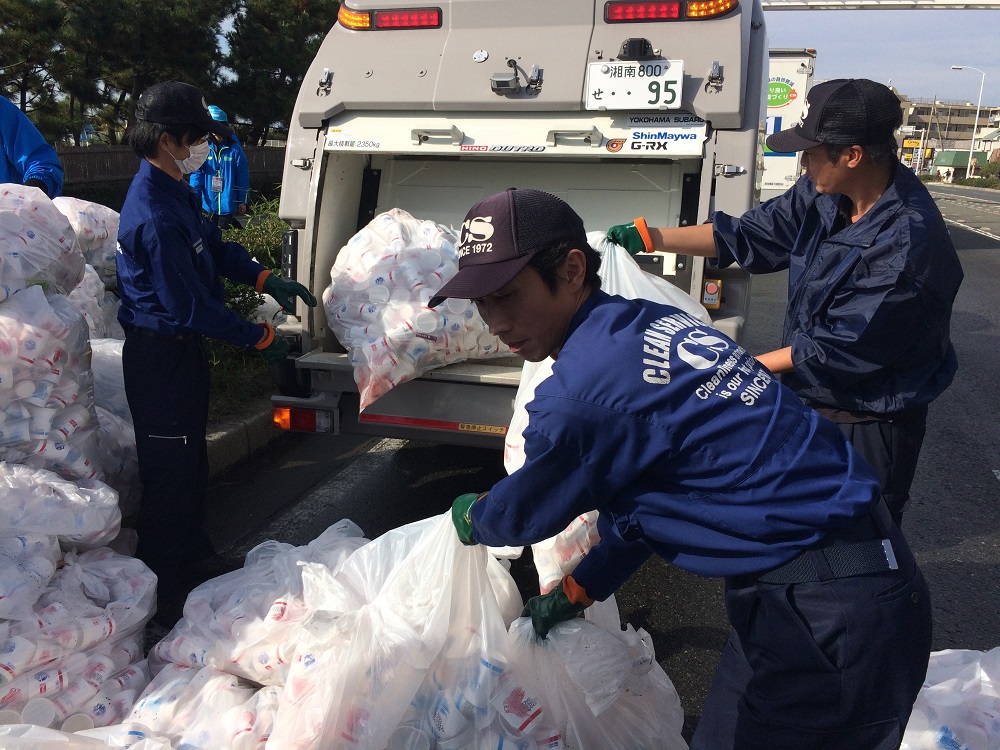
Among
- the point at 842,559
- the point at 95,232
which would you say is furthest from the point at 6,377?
the point at 842,559

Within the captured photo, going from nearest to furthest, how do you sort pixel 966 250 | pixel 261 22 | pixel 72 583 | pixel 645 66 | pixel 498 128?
pixel 72 583 < pixel 645 66 < pixel 498 128 < pixel 261 22 < pixel 966 250

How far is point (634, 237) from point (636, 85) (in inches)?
32.5

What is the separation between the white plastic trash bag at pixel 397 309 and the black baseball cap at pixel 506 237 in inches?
74.1

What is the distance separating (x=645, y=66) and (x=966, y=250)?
13.9 metres

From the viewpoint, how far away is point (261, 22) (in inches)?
447

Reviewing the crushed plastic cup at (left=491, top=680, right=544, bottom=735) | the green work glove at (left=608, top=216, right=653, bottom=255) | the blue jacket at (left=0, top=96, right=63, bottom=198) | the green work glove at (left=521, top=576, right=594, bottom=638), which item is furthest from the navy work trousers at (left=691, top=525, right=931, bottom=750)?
the blue jacket at (left=0, top=96, right=63, bottom=198)

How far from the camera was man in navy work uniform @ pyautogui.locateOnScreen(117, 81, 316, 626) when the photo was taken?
293 centimetres

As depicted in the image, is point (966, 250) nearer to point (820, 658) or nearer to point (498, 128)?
point (498, 128)

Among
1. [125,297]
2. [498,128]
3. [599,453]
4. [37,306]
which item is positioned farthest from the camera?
[498,128]

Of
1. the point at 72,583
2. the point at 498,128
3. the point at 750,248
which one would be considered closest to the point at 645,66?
the point at 498,128

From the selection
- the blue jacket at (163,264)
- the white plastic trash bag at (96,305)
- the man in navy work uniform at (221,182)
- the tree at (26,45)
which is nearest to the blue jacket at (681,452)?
the blue jacket at (163,264)

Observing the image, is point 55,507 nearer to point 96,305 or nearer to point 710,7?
point 96,305

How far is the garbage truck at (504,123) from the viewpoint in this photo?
3.45 meters

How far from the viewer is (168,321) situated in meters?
2.96
